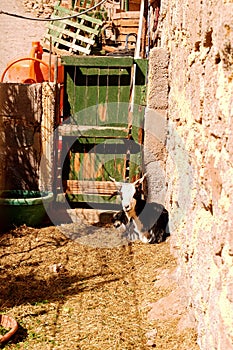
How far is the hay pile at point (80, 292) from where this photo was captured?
3.71 metres

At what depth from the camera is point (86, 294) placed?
4535 millimetres

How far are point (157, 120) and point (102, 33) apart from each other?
766cm

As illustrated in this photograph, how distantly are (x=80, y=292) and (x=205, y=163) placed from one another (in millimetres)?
2039

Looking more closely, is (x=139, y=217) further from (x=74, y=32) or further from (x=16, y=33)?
(x=16, y=33)

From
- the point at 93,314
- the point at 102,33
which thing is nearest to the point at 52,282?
the point at 93,314

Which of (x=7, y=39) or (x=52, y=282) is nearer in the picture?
(x=52, y=282)

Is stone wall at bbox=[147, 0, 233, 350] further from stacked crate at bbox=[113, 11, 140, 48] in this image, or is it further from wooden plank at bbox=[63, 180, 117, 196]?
stacked crate at bbox=[113, 11, 140, 48]

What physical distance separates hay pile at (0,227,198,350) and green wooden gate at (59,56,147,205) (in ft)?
2.78

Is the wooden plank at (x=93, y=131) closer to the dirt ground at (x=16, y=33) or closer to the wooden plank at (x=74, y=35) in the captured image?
the wooden plank at (x=74, y=35)

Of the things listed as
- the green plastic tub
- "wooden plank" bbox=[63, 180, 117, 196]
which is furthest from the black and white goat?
the green plastic tub

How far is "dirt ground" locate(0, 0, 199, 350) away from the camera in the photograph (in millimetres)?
3691

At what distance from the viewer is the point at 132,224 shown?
6.21m

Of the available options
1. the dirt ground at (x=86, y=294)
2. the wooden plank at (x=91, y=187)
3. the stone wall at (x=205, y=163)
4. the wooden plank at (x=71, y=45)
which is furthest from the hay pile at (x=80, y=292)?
the wooden plank at (x=71, y=45)

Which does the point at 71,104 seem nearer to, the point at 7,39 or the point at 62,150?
the point at 62,150
